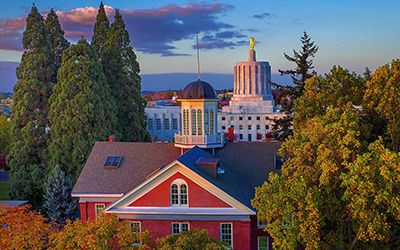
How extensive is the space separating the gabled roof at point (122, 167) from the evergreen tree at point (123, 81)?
1654cm

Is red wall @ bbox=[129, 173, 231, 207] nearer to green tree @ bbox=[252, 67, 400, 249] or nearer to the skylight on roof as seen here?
green tree @ bbox=[252, 67, 400, 249]

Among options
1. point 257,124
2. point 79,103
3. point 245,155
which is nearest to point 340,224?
point 245,155

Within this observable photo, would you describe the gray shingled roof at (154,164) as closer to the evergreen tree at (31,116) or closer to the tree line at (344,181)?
the tree line at (344,181)

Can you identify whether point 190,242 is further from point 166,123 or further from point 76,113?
point 166,123

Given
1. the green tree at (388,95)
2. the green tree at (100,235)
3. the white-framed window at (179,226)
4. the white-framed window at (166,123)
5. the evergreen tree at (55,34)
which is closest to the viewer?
the green tree at (100,235)

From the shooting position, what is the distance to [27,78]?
42.3 meters

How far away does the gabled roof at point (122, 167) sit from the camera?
29.6 m

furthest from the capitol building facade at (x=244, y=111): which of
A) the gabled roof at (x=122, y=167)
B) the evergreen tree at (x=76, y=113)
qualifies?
the gabled roof at (x=122, y=167)

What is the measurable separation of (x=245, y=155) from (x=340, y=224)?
1129 centimetres

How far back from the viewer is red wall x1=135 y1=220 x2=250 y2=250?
979 inches

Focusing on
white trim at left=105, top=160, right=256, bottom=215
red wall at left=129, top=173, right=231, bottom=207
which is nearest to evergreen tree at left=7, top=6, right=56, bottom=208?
white trim at left=105, top=160, right=256, bottom=215

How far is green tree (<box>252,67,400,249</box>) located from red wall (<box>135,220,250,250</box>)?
433 centimetres

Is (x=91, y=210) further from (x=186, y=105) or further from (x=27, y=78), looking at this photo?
(x=27, y=78)

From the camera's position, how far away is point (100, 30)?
53.3 m
